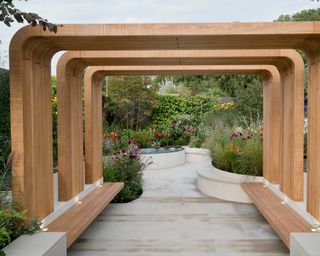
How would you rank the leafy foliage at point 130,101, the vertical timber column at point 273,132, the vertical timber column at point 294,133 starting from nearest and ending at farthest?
the vertical timber column at point 294,133 < the vertical timber column at point 273,132 < the leafy foliage at point 130,101

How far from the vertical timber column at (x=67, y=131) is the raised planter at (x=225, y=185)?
2749 millimetres

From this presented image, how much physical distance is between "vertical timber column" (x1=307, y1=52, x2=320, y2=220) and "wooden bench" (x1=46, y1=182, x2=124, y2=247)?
2.57 m

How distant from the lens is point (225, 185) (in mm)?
6246

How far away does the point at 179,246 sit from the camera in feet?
13.1

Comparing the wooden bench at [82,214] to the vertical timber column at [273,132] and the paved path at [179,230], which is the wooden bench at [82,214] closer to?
the paved path at [179,230]

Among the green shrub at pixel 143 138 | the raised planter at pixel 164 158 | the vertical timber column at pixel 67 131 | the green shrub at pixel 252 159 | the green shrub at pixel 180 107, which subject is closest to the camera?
the vertical timber column at pixel 67 131

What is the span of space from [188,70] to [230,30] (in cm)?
245

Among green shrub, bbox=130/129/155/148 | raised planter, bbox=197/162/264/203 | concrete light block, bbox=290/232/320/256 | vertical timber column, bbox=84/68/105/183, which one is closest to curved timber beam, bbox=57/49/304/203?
vertical timber column, bbox=84/68/105/183

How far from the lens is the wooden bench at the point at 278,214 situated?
3.46 meters

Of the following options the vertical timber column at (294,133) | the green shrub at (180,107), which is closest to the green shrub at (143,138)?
the green shrub at (180,107)

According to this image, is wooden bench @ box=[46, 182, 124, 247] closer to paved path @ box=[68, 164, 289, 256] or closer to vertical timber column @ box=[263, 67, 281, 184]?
paved path @ box=[68, 164, 289, 256]

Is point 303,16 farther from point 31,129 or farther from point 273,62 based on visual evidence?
point 31,129

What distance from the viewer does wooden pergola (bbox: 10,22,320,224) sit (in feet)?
10.7

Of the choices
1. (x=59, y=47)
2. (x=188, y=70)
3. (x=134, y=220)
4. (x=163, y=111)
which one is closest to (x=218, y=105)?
(x=163, y=111)
